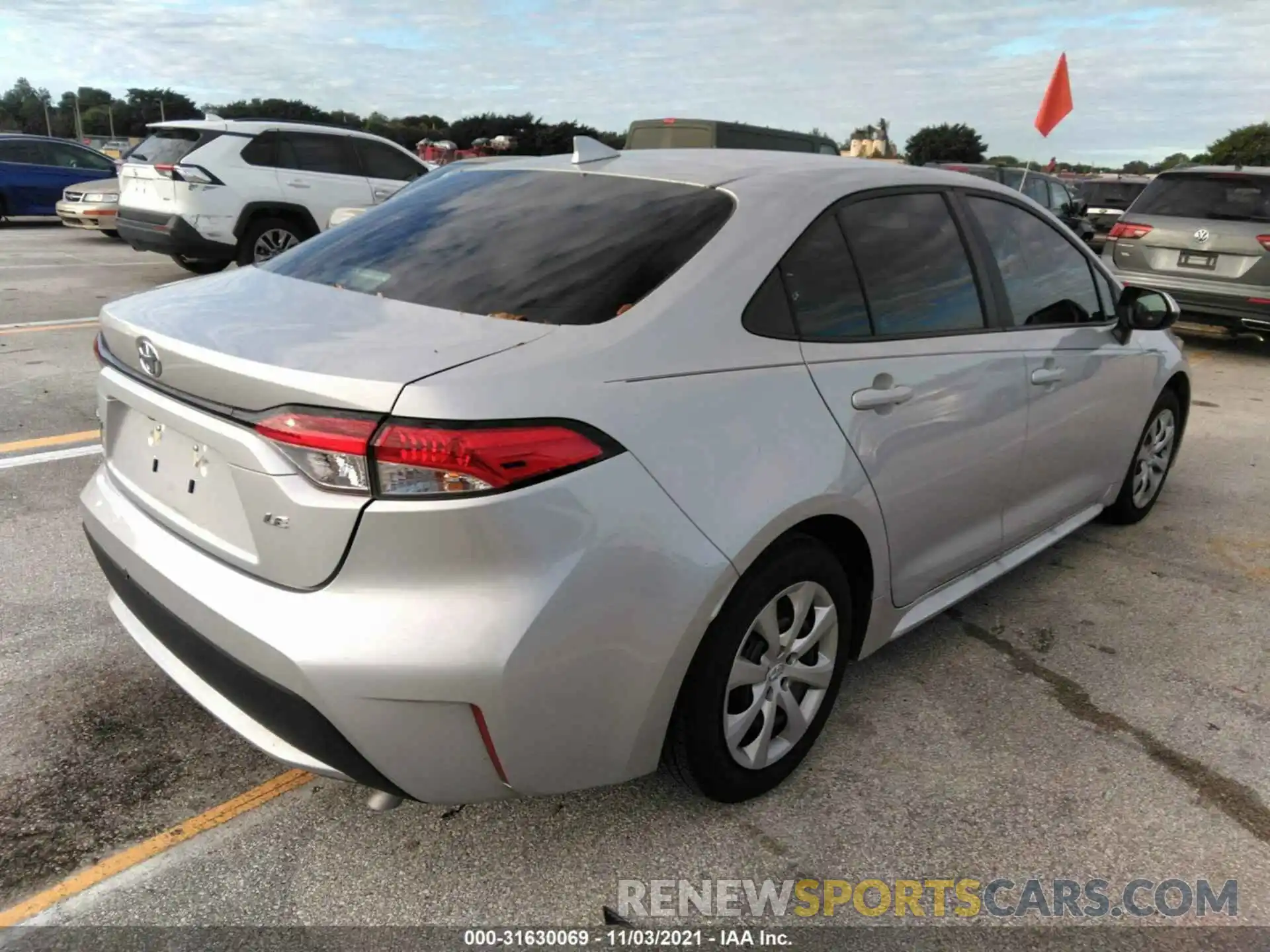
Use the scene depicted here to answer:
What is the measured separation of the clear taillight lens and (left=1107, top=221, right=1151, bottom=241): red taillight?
921cm

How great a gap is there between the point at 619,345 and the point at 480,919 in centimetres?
130

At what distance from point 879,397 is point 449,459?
1.30 m

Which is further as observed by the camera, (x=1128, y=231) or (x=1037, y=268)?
(x=1128, y=231)

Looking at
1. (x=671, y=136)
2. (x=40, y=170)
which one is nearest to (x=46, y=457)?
(x=671, y=136)

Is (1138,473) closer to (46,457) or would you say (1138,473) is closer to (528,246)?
(528,246)

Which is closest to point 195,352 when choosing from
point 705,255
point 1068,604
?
point 705,255

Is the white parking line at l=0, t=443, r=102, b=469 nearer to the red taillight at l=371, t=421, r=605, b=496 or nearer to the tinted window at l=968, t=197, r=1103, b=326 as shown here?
the red taillight at l=371, t=421, r=605, b=496

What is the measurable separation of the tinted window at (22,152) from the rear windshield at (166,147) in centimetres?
785

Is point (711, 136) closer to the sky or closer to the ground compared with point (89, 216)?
closer to the sky

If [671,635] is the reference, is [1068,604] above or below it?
below

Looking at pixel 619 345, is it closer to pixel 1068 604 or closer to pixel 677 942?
pixel 677 942

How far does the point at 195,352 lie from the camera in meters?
2.09

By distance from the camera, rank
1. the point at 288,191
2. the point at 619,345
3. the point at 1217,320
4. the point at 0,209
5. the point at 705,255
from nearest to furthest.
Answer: the point at 619,345
the point at 705,255
the point at 1217,320
the point at 288,191
the point at 0,209

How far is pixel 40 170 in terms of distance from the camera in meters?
16.5
